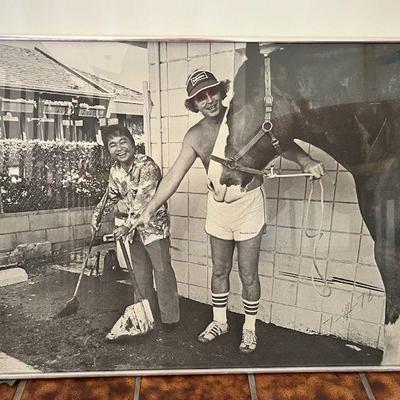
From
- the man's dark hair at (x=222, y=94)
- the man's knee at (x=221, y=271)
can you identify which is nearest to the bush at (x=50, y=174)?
the man's dark hair at (x=222, y=94)

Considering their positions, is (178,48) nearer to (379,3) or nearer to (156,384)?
(379,3)

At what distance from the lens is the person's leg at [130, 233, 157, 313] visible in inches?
44.2

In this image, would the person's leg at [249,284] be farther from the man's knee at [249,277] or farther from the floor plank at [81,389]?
the floor plank at [81,389]

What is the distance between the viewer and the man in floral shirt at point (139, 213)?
108 centimetres

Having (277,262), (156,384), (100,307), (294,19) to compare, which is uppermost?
(294,19)

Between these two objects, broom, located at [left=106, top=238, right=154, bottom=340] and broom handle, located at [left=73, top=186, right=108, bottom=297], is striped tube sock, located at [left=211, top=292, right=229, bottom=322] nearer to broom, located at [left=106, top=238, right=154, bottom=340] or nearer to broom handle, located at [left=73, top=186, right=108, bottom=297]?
broom, located at [left=106, top=238, right=154, bottom=340]

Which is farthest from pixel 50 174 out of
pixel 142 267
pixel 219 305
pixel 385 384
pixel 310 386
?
pixel 385 384

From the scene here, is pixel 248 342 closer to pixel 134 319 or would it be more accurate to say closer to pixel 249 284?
pixel 249 284

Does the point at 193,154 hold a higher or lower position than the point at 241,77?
lower

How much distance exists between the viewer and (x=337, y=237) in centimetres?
110

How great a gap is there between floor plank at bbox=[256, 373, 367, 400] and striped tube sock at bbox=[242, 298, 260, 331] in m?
0.14

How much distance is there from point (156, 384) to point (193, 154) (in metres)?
0.58

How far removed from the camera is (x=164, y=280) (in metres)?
1.13

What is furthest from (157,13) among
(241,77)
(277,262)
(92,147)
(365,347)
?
(365,347)
